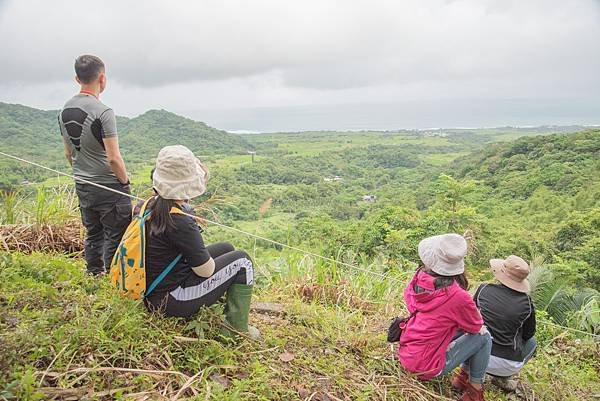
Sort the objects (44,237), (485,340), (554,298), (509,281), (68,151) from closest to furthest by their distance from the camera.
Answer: (485,340)
(509,281)
(68,151)
(44,237)
(554,298)

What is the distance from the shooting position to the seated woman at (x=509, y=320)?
105 inches

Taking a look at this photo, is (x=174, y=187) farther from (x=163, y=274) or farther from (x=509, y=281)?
(x=509, y=281)

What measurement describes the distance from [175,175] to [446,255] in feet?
5.02

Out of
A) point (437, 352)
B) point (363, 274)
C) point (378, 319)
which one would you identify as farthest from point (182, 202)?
point (363, 274)

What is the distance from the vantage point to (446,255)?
2258 mm

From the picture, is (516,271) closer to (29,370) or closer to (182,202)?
(182,202)

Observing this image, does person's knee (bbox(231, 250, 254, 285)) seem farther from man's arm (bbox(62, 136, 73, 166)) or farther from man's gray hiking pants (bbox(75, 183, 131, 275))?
man's arm (bbox(62, 136, 73, 166))

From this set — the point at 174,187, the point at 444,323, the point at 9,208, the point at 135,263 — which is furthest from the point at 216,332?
the point at 9,208

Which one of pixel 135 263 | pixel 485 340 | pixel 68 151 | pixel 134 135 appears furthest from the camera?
pixel 134 135

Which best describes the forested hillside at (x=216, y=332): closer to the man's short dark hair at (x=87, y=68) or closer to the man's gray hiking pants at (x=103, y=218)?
the man's gray hiking pants at (x=103, y=218)

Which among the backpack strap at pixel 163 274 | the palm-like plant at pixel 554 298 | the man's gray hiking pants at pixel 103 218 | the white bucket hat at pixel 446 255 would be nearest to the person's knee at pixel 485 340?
the white bucket hat at pixel 446 255

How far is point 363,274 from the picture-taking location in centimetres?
396

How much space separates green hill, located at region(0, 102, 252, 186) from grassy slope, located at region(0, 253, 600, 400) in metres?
20.7

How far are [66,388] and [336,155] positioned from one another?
7888cm
